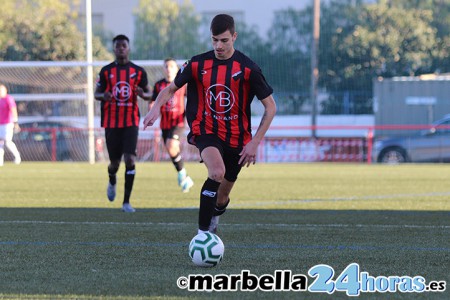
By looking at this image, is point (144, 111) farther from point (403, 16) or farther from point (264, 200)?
point (264, 200)

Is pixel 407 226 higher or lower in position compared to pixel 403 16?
lower

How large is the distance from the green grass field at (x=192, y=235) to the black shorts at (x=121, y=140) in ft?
2.57

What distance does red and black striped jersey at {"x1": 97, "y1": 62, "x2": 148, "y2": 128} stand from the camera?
13.2 m

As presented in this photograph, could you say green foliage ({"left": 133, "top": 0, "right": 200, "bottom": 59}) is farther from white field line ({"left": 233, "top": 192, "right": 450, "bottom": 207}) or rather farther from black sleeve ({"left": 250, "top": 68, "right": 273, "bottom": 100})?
black sleeve ({"left": 250, "top": 68, "right": 273, "bottom": 100})

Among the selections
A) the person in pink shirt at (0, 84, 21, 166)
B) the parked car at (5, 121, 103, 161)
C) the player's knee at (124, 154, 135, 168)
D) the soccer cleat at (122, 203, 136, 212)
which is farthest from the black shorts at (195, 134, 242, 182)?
the parked car at (5, 121, 103, 161)

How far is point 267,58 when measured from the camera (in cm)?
3984

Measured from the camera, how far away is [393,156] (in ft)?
110

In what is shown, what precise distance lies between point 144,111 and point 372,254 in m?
26.3

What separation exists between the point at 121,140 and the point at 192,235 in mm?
3960

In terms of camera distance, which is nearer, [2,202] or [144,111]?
[2,202]

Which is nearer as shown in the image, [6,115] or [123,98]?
[123,98]

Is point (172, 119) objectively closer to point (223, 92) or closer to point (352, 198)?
point (352, 198)


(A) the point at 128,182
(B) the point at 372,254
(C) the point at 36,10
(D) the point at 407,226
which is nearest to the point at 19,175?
(A) the point at 128,182

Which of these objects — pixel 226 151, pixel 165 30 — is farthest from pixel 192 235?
pixel 165 30
